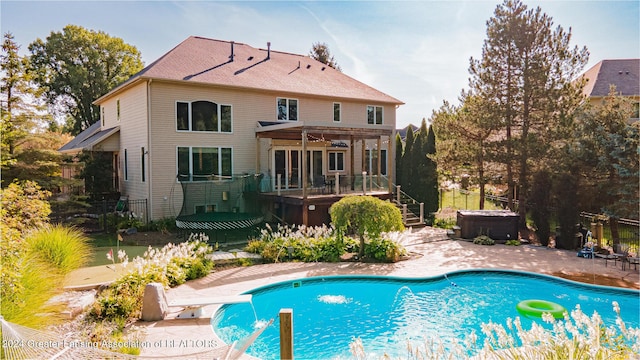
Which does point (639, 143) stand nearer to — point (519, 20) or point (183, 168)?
point (519, 20)

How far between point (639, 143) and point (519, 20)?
7.47 m

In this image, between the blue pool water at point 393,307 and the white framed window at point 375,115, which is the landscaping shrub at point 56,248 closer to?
the blue pool water at point 393,307

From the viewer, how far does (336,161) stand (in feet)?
76.6

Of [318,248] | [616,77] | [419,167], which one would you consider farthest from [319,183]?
[616,77]

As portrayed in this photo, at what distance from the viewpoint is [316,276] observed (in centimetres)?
1105

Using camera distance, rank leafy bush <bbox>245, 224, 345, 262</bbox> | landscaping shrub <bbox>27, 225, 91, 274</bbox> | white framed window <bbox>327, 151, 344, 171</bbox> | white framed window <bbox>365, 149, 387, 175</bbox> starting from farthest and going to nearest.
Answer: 1. white framed window <bbox>365, 149, 387, 175</bbox>
2. white framed window <bbox>327, 151, 344, 171</bbox>
3. leafy bush <bbox>245, 224, 345, 262</bbox>
4. landscaping shrub <bbox>27, 225, 91, 274</bbox>

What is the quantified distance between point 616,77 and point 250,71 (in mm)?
27409

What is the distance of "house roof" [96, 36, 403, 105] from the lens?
60.6ft

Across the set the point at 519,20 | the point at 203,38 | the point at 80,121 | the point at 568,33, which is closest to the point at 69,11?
the point at 203,38

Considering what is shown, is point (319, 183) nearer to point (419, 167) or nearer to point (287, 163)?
point (287, 163)

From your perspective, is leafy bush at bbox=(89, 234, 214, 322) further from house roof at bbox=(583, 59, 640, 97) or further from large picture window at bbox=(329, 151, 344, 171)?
house roof at bbox=(583, 59, 640, 97)

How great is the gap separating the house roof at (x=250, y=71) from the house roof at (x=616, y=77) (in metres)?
16.6

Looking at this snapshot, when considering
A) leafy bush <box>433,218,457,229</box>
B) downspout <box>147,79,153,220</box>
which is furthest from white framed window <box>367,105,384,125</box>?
downspout <box>147,79,153,220</box>

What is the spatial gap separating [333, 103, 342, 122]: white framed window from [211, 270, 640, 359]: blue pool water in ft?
43.3
